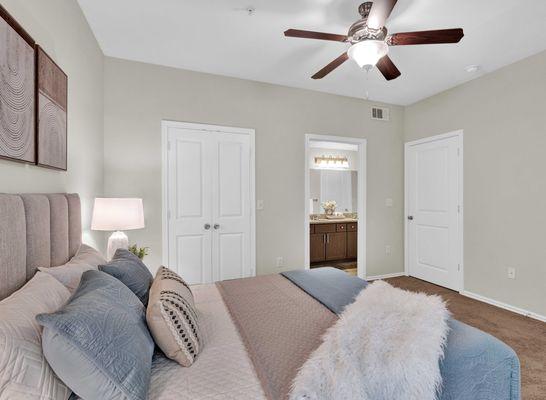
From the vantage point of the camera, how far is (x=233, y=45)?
8.87 ft

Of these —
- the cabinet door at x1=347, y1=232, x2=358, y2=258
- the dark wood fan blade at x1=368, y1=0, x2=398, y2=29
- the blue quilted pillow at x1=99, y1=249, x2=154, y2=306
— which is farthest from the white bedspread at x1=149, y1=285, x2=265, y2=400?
the cabinet door at x1=347, y1=232, x2=358, y2=258

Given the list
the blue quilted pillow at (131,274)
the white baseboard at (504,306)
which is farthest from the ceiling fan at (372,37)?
the white baseboard at (504,306)

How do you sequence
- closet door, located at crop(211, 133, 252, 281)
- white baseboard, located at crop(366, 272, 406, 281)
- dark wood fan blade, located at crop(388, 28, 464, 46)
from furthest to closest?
white baseboard, located at crop(366, 272, 406, 281) → closet door, located at crop(211, 133, 252, 281) → dark wood fan blade, located at crop(388, 28, 464, 46)

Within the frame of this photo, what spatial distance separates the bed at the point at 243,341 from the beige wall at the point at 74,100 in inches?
5.1

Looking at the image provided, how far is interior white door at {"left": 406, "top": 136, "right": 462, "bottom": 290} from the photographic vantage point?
3.68 metres

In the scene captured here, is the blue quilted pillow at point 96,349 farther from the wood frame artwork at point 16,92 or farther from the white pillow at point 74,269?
the wood frame artwork at point 16,92

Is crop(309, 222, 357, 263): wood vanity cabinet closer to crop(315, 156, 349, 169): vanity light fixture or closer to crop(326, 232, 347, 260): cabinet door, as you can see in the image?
crop(326, 232, 347, 260): cabinet door

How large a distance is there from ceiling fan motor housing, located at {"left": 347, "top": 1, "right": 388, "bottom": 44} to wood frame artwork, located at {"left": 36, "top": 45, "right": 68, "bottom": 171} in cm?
192

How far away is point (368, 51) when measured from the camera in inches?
76.9

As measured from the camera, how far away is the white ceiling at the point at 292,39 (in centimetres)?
214

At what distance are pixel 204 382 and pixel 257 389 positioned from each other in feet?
0.63

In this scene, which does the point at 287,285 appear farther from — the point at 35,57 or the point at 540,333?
the point at 540,333

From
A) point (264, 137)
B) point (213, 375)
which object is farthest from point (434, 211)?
point (213, 375)

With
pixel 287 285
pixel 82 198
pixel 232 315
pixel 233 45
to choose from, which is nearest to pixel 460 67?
pixel 233 45
